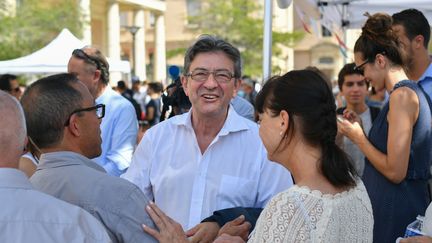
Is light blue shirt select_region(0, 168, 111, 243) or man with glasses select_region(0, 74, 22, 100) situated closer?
light blue shirt select_region(0, 168, 111, 243)

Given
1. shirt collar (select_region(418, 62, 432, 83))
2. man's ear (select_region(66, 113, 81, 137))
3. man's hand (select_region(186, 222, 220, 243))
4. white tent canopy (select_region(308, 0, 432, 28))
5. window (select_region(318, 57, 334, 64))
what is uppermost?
white tent canopy (select_region(308, 0, 432, 28))

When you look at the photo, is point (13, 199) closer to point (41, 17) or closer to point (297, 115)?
point (297, 115)

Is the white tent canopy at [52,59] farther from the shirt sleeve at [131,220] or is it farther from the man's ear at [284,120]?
the man's ear at [284,120]

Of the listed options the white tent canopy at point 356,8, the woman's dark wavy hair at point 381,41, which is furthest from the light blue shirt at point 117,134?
the white tent canopy at point 356,8

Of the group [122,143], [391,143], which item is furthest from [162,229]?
[122,143]

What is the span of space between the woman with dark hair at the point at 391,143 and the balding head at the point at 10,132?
6.99 feet

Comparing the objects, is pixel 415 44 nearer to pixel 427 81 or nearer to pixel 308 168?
pixel 427 81

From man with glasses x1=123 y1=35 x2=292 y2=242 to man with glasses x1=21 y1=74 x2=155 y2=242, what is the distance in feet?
1.79

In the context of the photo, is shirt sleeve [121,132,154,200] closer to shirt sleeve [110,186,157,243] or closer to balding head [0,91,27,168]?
shirt sleeve [110,186,157,243]

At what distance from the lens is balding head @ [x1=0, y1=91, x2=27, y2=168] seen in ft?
6.16

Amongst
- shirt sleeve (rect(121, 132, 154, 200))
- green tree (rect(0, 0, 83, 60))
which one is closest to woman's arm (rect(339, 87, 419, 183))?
shirt sleeve (rect(121, 132, 154, 200))

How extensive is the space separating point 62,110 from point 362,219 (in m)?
1.25

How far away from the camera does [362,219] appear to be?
212 centimetres

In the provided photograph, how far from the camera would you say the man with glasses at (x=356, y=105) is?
498 centimetres
